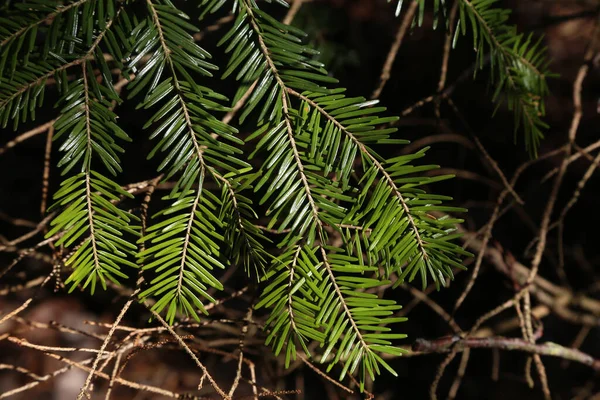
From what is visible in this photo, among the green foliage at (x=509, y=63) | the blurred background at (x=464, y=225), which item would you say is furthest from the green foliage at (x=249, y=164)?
the blurred background at (x=464, y=225)

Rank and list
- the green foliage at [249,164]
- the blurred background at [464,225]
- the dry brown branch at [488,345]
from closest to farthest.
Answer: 1. the green foliage at [249,164]
2. the dry brown branch at [488,345]
3. the blurred background at [464,225]

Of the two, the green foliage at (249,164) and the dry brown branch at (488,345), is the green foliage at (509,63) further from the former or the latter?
the dry brown branch at (488,345)

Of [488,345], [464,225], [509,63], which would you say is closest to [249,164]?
[509,63]

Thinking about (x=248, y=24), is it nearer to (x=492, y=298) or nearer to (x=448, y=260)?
(x=448, y=260)

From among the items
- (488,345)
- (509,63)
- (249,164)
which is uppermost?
(509,63)

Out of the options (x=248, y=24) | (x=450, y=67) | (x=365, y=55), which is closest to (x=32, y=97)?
(x=248, y=24)

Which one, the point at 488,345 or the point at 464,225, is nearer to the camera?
the point at 488,345

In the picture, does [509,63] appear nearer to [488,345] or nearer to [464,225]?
[488,345]

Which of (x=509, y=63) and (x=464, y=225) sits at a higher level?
(x=509, y=63)

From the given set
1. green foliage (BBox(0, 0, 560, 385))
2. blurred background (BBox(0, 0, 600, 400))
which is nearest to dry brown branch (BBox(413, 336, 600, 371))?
green foliage (BBox(0, 0, 560, 385))

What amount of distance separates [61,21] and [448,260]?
0.55m

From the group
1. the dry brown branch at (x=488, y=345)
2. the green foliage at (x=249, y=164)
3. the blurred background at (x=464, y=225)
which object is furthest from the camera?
the blurred background at (x=464, y=225)

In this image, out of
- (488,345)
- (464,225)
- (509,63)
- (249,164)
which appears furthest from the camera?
(464,225)

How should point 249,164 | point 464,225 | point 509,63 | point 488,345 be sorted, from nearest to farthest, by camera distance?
point 249,164 → point 509,63 → point 488,345 → point 464,225
